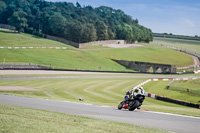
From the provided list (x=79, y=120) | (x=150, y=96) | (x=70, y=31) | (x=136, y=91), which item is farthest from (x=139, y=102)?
(x=70, y=31)

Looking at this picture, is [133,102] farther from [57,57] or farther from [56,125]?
[57,57]

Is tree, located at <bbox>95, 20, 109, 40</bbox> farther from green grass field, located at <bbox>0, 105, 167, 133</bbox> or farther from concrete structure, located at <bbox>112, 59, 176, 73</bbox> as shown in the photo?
green grass field, located at <bbox>0, 105, 167, 133</bbox>

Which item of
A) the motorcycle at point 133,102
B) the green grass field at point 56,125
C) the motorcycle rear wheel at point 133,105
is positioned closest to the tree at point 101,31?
the motorcycle at point 133,102

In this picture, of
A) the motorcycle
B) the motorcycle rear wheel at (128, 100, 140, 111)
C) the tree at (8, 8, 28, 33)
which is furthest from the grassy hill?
the motorcycle rear wheel at (128, 100, 140, 111)

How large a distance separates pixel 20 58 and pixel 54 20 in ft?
227

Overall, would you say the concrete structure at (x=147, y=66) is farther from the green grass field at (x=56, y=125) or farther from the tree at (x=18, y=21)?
the green grass field at (x=56, y=125)

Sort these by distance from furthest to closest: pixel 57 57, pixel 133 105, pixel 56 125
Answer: pixel 57 57 < pixel 133 105 < pixel 56 125

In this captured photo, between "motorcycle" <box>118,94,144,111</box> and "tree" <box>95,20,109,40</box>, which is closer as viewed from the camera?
"motorcycle" <box>118,94,144,111</box>

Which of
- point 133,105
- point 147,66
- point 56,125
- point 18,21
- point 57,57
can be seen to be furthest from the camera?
point 18,21

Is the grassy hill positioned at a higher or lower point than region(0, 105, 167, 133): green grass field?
lower

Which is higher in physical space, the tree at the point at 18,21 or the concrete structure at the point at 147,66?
the tree at the point at 18,21

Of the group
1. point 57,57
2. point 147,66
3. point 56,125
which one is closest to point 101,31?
point 147,66

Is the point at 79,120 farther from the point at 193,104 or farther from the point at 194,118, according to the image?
the point at 193,104

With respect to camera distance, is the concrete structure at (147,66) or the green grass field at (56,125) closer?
the green grass field at (56,125)
